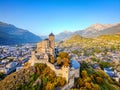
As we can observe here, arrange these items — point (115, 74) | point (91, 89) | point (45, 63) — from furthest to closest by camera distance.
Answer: point (115, 74) < point (45, 63) < point (91, 89)

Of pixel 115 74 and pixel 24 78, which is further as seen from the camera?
pixel 115 74

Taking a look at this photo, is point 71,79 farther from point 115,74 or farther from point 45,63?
point 115,74

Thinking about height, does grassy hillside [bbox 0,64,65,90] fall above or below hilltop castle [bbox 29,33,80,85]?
below

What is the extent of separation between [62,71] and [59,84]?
3.27m

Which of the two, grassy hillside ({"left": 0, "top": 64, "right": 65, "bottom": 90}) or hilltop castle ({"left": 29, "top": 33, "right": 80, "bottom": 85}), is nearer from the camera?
grassy hillside ({"left": 0, "top": 64, "right": 65, "bottom": 90})

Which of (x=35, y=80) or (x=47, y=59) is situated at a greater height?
(x=47, y=59)

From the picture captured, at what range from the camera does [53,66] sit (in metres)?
44.3

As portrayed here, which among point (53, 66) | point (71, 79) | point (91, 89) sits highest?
point (53, 66)

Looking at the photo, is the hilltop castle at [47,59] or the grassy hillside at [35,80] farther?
the hilltop castle at [47,59]

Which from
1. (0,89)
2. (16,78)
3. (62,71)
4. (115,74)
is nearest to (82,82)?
(62,71)

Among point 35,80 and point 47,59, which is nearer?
point 35,80

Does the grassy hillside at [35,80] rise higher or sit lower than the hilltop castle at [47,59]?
lower

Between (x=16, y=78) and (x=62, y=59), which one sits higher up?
(x=62, y=59)

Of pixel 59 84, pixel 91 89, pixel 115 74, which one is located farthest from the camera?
pixel 115 74
